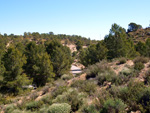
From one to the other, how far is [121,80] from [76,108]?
2773 mm

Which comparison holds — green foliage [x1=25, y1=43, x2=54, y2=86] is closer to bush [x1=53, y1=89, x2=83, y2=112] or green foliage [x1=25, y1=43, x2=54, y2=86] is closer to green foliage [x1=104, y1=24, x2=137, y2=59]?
green foliage [x1=104, y1=24, x2=137, y2=59]

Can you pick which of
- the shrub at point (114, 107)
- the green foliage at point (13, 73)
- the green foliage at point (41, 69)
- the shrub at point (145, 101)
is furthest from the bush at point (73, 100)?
the green foliage at point (41, 69)

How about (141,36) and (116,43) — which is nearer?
(116,43)

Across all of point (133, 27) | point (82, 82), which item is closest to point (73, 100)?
point (82, 82)

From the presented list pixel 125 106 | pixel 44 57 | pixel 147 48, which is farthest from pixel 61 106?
pixel 147 48

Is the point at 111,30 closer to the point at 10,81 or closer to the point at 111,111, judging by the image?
the point at 10,81

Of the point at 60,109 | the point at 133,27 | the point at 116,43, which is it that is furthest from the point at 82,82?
the point at 133,27

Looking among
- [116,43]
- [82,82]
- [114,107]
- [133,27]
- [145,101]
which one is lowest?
[82,82]

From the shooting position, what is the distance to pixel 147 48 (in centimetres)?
2797

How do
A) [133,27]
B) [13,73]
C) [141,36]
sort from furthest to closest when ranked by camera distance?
[133,27]
[141,36]
[13,73]

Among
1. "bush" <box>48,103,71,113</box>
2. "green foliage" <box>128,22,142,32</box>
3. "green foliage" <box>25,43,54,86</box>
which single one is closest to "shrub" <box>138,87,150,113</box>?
"bush" <box>48,103,71,113</box>

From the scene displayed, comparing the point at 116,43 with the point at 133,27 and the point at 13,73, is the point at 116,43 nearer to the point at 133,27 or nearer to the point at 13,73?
the point at 13,73

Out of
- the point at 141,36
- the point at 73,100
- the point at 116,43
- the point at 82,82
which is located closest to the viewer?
the point at 73,100

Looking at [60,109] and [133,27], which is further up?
[133,27]
